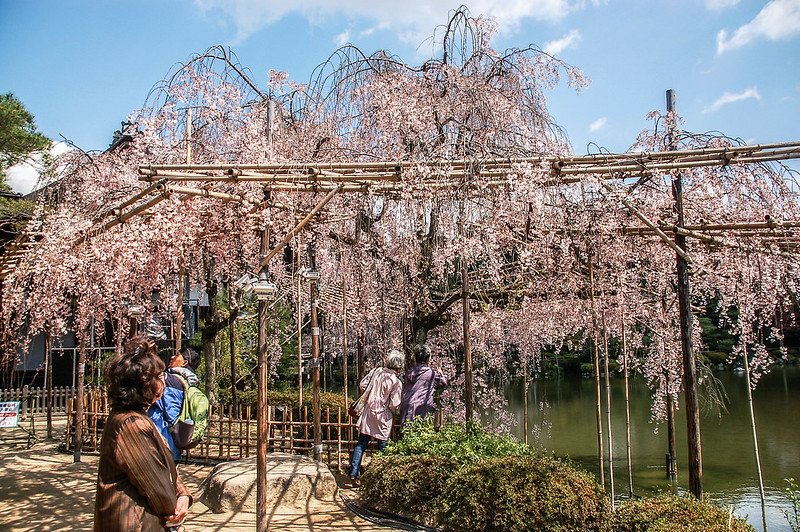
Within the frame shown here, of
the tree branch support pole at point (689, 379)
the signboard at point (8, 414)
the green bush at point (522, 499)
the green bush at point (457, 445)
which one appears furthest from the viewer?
the signboard at point (8, 414)

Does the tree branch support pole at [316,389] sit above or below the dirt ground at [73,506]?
above

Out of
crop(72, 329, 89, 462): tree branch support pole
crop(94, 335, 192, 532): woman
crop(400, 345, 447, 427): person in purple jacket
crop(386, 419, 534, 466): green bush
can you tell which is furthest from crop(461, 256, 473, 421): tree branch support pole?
crop(72, 329, 89, 462): tree branch support pole

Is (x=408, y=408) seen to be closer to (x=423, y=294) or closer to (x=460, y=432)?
(x=460, y=432)

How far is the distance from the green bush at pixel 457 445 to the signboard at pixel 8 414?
5273mm

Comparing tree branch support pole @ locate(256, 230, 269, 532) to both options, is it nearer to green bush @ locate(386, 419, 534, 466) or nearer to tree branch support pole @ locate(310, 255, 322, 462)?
green bush @ locate(386, 419, 534, 466)

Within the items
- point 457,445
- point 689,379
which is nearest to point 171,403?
point 457,445

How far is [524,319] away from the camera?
11.3 metres

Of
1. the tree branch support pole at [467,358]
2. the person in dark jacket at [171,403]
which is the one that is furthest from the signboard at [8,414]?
the tree branch support pole at [467,358]

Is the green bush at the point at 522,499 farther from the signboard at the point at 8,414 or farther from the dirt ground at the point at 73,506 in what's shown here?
the signboard at the point at 8,414

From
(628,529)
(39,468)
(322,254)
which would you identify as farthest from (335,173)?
(39,468)

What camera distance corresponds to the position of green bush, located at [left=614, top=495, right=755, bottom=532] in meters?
3.66

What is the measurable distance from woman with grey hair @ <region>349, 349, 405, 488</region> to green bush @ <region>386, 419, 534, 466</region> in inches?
16.0

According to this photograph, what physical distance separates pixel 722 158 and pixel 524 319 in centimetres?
646

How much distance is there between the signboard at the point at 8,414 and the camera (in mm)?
7526
